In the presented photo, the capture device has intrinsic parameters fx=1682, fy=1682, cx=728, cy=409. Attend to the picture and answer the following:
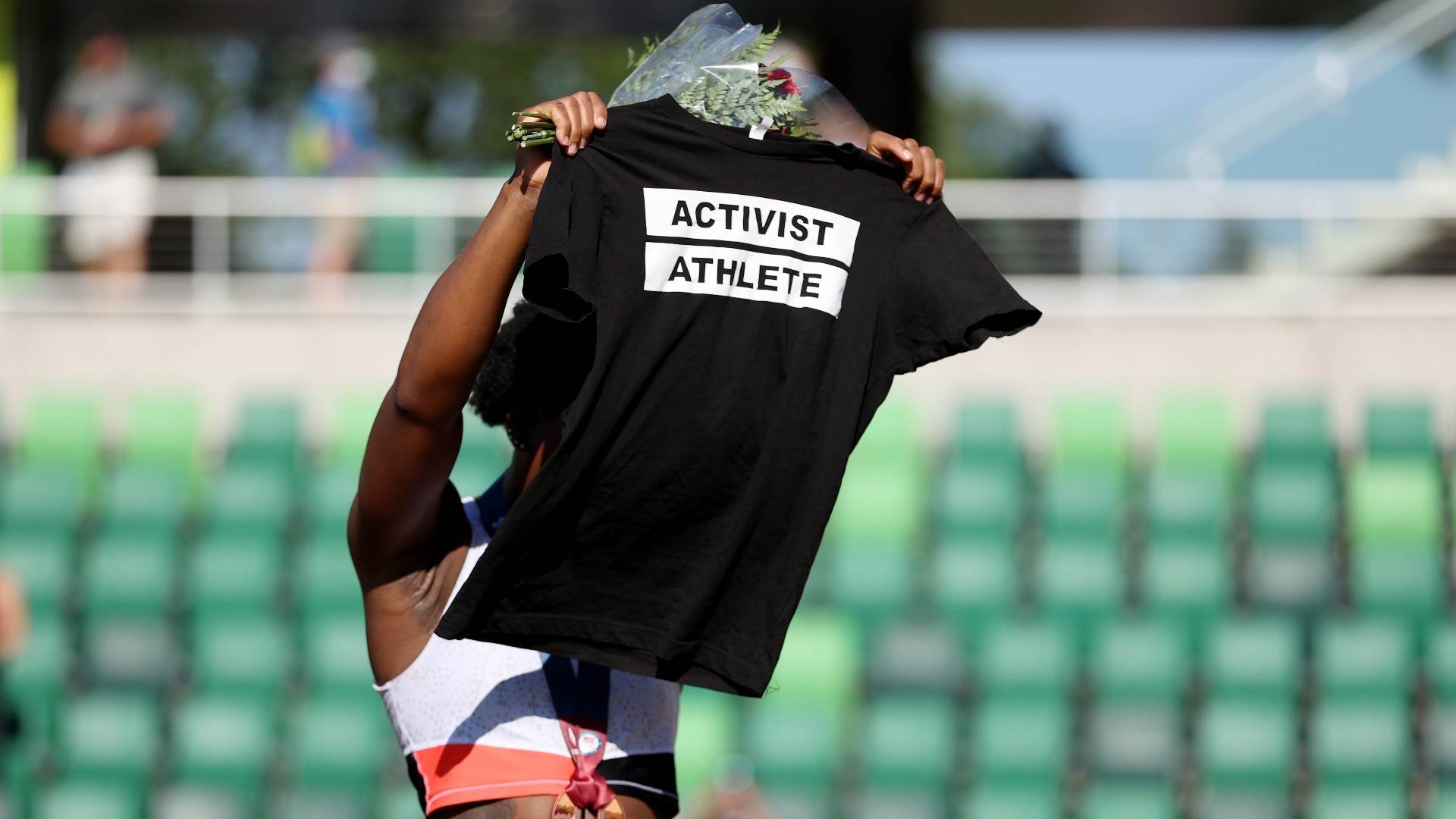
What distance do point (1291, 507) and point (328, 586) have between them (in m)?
4.84

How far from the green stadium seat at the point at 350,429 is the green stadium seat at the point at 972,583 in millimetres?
3026

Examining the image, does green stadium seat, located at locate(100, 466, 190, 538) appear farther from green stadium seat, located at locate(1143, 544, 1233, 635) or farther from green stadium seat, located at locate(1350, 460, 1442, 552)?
green stadium seat, located at locate(1350, 460, 1442, 552)

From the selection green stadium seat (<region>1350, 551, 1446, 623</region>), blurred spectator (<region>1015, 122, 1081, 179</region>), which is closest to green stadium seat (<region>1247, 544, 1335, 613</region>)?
green stadium seat (<region>1350, 551, 1446, 623</region>)

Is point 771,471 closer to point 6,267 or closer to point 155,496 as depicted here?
point 155,496

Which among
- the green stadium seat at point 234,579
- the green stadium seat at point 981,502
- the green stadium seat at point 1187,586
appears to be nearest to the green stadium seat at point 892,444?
the green stadium seat at point 981,502

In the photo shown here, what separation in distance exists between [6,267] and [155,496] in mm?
2150

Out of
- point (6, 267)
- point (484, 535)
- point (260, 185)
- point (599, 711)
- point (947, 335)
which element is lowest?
point (599, 711)

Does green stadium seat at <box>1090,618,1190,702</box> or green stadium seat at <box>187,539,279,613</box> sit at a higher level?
green stadium seat at <box>187,539,279,613</box>

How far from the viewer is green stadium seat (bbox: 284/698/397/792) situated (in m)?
7.60

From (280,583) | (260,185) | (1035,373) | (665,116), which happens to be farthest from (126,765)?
(665,116)

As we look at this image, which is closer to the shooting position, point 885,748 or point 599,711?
point 599,711

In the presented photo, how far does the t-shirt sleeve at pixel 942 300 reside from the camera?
254 cm

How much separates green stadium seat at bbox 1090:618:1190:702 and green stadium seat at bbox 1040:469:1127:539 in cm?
69

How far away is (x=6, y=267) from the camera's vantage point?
32.3 feet
